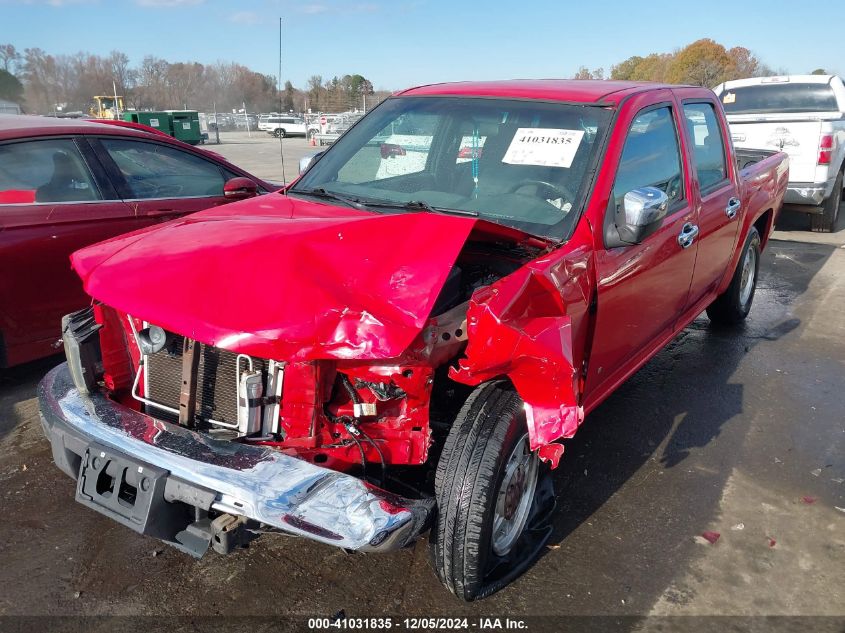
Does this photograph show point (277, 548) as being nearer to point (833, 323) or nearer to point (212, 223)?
point (212, 223)

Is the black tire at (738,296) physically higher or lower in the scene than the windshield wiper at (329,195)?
lower

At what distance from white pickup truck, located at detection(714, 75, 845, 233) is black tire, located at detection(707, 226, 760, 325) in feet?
9.24

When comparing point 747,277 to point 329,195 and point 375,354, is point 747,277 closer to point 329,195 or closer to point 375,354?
point 329,195

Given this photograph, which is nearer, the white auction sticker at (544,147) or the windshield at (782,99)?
the white auction sticker at (544,147)

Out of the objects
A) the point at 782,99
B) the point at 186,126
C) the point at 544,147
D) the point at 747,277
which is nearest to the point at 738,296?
the point at 747,277

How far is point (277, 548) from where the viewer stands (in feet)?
9.58

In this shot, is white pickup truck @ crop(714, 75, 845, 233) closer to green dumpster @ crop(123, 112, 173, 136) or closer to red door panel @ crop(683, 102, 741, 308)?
red door panel @ crop(683, 102, 741, 308)

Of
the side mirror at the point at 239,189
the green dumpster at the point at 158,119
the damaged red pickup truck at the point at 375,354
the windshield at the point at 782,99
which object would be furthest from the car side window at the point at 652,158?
the green dumpster at the point at 158,119

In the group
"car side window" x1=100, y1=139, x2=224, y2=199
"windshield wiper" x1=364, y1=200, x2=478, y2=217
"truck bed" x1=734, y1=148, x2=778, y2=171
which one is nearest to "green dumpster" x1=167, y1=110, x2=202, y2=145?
"car side window" x1=100, y1=139, x2=224, y2=199

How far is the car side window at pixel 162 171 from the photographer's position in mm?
4672

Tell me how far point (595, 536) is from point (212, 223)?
2.18 m

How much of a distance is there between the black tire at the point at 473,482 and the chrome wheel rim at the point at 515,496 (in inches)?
2.1

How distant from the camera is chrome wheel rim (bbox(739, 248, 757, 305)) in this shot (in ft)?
17.9

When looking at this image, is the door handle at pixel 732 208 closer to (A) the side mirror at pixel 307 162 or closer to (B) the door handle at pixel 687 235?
(B) the door handle at pixel 687 235
